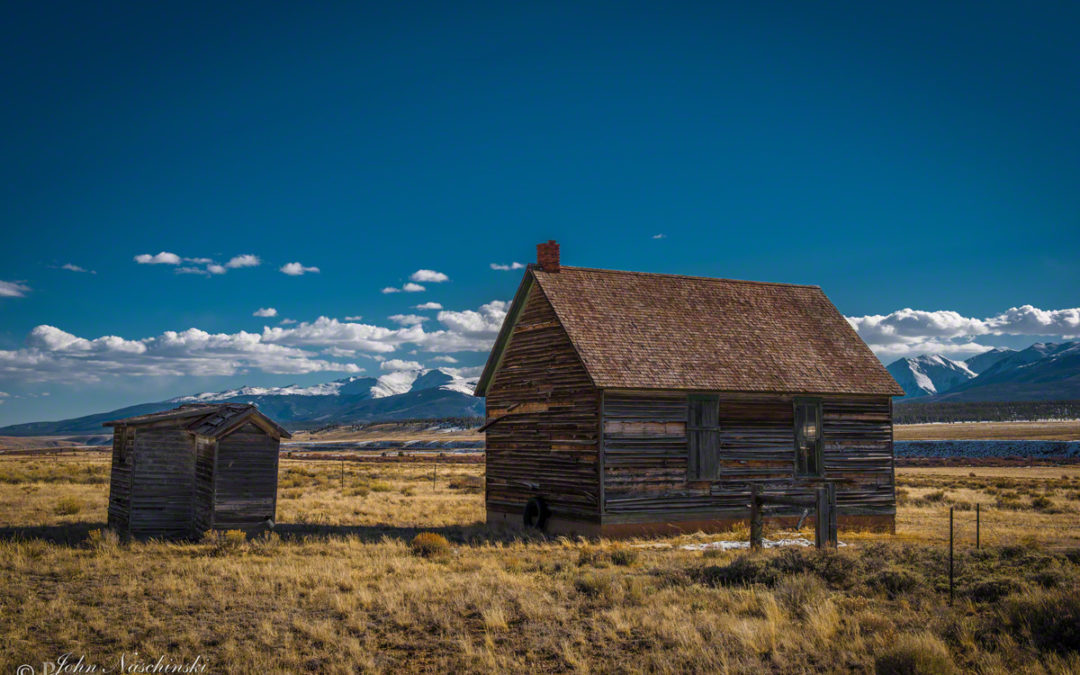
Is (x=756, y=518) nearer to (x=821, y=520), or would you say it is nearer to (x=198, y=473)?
(x=821, y=520)

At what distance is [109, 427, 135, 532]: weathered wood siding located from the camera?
18922mm

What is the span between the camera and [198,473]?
18938 millimetres

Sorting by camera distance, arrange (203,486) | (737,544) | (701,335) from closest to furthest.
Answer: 1. (737,544)
2. (203,486)
3. (701,335)

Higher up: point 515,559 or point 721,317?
point 721,317

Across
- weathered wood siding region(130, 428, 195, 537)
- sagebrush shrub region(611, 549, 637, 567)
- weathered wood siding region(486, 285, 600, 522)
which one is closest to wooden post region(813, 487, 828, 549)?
sagebrush shrub region(611, 549, 637, 567)

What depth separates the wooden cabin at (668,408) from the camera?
1875cm

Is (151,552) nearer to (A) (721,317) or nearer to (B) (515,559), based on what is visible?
(B) (515,559)

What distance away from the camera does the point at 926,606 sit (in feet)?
32.7

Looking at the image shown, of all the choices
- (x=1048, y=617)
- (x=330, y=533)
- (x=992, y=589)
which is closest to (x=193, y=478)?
(x=330, y=533)

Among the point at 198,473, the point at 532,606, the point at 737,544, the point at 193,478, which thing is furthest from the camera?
the point at 193,478

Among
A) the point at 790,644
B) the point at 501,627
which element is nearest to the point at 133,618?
the point at 501,627

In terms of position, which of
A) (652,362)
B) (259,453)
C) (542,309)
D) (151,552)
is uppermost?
(542,309)

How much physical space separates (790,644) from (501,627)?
3.47m

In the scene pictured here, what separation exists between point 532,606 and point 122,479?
13715 mm
